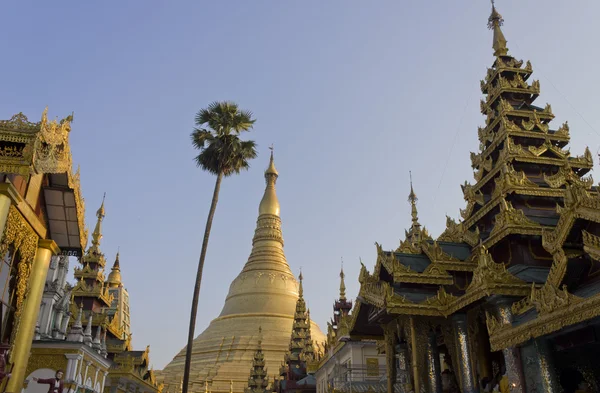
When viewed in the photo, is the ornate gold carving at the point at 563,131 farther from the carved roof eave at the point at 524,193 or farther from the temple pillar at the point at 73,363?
the temple pillar at the point at 73,363

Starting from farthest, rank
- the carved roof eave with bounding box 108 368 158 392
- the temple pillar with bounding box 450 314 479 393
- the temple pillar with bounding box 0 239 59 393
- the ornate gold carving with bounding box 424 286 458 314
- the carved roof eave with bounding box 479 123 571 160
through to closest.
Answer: the carved roof eave with bounding box 108 368 158 392 < the carved roof eave with bounding box 479 123 571 160 < the ornate gold carving with bounding box 424 286 458 314 < the temple pillar with bounding box 450 314 479 393 < the temple pillar with bounding box 0 239 59 393

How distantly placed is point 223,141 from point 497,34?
13.7 metres

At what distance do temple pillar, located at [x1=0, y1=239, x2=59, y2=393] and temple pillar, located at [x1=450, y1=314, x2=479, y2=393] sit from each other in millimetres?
10731

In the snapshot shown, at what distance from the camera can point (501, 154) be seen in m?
18.8

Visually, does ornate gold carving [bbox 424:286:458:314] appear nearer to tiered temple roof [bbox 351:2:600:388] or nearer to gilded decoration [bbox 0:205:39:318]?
tiered temple roof [bbox 351:2:600:388]

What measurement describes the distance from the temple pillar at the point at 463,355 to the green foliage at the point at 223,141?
40.8 feet

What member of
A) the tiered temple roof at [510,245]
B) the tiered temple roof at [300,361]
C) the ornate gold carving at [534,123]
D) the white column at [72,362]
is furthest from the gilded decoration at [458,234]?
the tiered temple roof at [300,361]

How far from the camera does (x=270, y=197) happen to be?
66.9 meters

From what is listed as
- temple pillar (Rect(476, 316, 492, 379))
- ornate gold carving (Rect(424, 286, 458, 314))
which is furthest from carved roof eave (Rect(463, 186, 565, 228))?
temple pillar (Rect(476, 316, 492, 379))

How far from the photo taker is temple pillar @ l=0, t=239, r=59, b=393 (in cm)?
1008

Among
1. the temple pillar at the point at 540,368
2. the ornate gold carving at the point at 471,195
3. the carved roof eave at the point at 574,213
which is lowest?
the temple pillar at the point at 540,368

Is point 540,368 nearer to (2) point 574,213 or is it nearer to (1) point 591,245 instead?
(1) point 591,245

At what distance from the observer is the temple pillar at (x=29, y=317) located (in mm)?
10078

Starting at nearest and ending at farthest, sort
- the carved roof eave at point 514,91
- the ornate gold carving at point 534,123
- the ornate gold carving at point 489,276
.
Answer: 1. the ornate gold carving at point 489,276
2. the ornate gold carving at point 534,123
3. the carved roof eave at point 514,91
